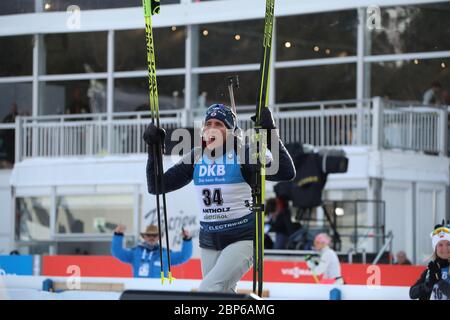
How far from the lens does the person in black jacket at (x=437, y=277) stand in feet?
26.7

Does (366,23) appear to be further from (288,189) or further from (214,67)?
(288,189)

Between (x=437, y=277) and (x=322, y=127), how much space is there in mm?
10271

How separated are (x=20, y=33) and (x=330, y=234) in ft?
28.0

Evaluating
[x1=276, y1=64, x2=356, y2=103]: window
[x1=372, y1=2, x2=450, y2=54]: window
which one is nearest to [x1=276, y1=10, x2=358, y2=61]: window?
[x1=276, y1=64, x2=356, y2=103]: window

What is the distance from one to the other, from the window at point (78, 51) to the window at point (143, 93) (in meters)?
0.63

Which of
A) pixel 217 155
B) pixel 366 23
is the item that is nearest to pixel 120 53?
pixel 366 23

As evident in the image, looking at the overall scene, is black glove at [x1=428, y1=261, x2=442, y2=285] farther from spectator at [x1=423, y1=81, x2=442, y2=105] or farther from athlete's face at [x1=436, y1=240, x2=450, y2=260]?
spectator at [x1=423, y1=81, x2=442, y2=105]

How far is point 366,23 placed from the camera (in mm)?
20078

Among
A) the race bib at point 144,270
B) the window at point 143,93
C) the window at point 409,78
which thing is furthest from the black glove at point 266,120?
the window at point 143,93

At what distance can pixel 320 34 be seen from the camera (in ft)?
66.9

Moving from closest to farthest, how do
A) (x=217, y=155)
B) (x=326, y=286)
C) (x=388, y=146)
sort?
(x=217, y=155), (x=326, y=286), (x=388, y=146)

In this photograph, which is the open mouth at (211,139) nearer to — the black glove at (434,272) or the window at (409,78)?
the black glove at (434,272)

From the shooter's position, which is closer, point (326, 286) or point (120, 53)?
point (326, 286)

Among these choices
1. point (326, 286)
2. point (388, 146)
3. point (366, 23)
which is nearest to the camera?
point (326, 286)
